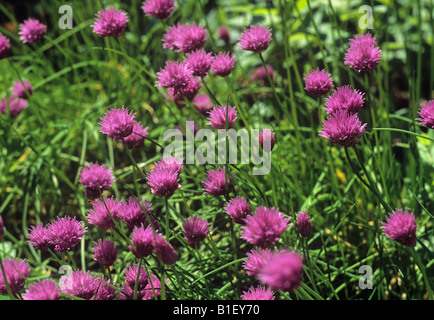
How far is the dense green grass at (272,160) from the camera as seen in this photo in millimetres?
1287

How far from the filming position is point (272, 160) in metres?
1.50

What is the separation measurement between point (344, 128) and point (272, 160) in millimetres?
557

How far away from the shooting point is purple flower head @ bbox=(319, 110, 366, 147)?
0.95 metres

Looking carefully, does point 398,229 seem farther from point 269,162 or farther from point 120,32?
point 120,32

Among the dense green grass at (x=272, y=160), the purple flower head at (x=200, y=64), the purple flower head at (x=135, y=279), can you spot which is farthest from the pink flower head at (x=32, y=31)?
the purple flower head at (x=135, y=279)

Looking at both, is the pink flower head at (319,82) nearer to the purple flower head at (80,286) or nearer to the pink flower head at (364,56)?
the pink flower head at (364,56)

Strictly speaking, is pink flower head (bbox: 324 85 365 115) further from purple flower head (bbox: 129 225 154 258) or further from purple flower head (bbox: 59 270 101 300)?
purple flower head (bbox: 59 270 101 300)

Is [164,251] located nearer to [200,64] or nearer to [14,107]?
[200,64]

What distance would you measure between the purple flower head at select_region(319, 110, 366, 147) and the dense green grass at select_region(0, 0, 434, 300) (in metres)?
0.04

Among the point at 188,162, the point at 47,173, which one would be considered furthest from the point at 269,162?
the point at 47,173

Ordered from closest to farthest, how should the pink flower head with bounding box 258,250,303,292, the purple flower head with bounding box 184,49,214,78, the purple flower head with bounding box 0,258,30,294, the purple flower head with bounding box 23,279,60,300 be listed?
the pink flower head with bounding box 258,250,303,292
the purple flower head with bounding box 23,279,60,300
the purple flower head with bounding box 0,258,30,294
the purple flower head with bounding box 184,49,214,78

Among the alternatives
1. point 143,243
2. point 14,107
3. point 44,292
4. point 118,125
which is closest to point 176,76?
point 118,125

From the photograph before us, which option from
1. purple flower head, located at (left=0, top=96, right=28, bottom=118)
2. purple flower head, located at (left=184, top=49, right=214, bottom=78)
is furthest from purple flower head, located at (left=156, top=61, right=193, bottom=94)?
purple flower head, located at (left=0, top=96, right=28, bottom=118)
